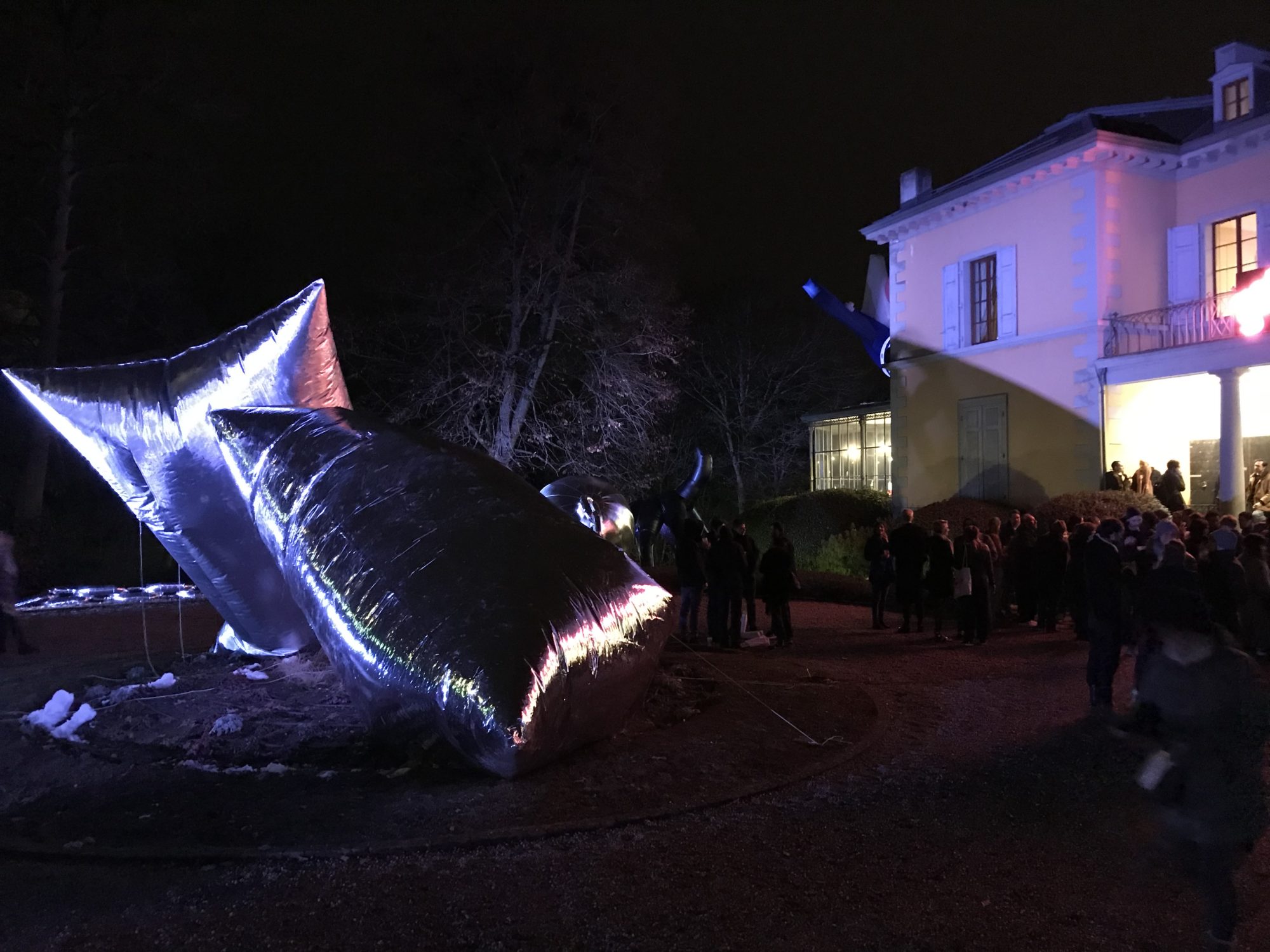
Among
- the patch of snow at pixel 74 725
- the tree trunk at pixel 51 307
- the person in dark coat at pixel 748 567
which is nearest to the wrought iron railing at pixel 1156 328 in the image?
the person in dark coat at pixel 748 567

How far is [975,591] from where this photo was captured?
38.5 feet

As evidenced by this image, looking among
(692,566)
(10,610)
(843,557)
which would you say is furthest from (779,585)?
(10,610)

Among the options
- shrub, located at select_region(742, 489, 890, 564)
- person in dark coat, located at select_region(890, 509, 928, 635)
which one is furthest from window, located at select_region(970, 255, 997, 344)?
person in dark coat, located at select_region(890, 509, 928, 635)

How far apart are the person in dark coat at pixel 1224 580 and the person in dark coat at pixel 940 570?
2.90m

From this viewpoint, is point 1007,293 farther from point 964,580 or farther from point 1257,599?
point 1257,599

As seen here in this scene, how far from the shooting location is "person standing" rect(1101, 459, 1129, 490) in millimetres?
16844

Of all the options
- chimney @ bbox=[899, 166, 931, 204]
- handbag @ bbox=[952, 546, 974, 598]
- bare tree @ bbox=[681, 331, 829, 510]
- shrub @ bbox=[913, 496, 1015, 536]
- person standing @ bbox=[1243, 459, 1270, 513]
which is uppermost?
chimney @ bbox=[899, 166, 931, 204]

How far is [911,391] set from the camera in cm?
2200

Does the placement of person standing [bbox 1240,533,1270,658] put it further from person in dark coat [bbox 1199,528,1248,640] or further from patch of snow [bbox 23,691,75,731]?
patch of snow [bbox 23,691,75,731]

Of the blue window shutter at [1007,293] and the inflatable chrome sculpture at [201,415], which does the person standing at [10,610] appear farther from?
the blue window shutter at [1007,293]

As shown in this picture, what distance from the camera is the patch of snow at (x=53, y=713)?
7586 mm

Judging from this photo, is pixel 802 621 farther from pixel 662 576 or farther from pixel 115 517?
pixel 115 517

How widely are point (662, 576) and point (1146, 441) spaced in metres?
9.30

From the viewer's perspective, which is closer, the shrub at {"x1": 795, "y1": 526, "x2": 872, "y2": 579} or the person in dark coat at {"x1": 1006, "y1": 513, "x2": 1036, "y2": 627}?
the person in dark coat at {"x1": 1006, "y1": 513, "x2": 1036, "y2": 627}
